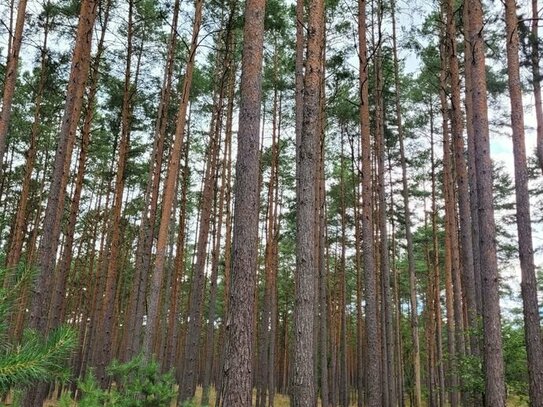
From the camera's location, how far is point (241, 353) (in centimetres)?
483

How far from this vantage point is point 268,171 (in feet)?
71.6

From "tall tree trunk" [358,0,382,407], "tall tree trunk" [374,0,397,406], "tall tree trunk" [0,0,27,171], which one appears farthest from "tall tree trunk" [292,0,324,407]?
"tall tree trunk" [0,0,27,171]

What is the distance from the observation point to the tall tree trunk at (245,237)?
15.7ft

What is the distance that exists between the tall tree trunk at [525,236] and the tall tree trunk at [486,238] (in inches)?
46.1

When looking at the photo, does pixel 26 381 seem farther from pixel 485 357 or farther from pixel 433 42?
pixel 433 42

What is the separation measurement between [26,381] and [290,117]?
18.0 metres

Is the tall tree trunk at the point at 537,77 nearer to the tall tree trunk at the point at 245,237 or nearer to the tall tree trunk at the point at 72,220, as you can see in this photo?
the tall tree trunk at the point at 245,237

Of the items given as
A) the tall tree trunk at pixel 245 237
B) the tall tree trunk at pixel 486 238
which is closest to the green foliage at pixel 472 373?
the tall tree trunk at pixel 486 238

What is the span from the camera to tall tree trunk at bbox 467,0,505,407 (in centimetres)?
673

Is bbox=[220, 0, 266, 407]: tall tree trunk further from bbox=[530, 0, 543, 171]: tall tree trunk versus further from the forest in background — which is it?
bbox=[530, 0, 543, 171]: tall tree trunk

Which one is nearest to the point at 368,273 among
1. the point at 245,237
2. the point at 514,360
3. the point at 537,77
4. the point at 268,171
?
the point at 514,360

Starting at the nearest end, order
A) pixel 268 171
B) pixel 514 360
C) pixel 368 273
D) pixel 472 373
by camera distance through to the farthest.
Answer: pixel 472 373 < pixel 514 360 < pixel 368 273 < pixel 268 171

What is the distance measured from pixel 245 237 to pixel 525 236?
19.8 ft

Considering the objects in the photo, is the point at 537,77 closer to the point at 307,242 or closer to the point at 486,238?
the point at 486,238
